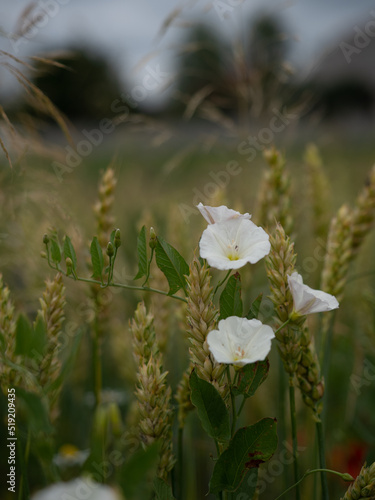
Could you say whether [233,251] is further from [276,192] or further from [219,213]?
[276,192]

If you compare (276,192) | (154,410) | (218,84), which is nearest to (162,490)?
(154,410)

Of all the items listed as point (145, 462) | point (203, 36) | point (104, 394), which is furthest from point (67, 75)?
point (145, 462)

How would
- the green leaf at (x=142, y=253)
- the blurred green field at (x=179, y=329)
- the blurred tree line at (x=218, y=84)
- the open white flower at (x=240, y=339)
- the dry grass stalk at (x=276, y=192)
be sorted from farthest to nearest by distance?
the blurred tree line at (x=218, y=84)
the blurred green field at (x=179, y=329)
the dry grass stalk at (x=276, y=192)
the green leaf at (x=142, y=253)
the open white flower at (x=240, y=339)

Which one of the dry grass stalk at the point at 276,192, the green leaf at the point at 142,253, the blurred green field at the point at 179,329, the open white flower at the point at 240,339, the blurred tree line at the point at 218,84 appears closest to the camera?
the open white flower at the point at 240,339

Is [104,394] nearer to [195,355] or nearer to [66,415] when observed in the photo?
[66,415]

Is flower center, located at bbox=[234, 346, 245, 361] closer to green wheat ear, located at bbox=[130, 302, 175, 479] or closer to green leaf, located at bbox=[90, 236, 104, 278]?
green wheat ear, located at bbox=[130, 302, 175, 479]

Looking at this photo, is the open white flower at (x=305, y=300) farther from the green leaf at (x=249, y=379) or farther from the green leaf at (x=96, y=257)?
the green leaf at (x=96, y=257)

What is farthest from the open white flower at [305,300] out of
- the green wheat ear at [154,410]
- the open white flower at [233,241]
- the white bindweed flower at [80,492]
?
the white bindweed flower at [80,492]
